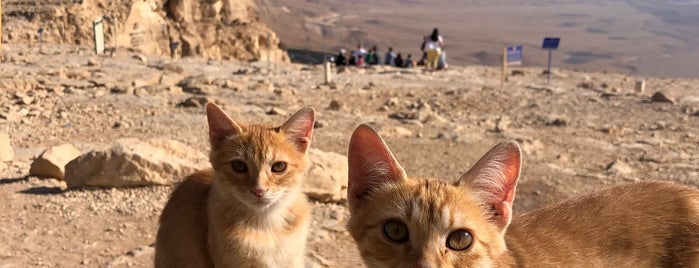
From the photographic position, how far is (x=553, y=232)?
10.6 ft

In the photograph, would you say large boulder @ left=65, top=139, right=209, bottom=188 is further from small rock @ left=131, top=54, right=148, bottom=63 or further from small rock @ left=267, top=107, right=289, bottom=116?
small rock @ left=131, top=54, right=148, bottom=63

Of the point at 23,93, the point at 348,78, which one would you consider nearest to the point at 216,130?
the point at 23,93

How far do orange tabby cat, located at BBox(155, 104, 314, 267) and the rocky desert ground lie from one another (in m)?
0.65

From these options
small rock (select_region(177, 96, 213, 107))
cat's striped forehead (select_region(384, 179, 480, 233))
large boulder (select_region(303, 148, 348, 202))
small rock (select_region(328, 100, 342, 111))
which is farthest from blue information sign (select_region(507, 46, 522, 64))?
cat's striped forehead (select_region(384, 179, 480, 233))

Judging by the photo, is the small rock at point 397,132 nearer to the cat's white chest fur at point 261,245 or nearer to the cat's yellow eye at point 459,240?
the cat's white chest fur at point 261,245

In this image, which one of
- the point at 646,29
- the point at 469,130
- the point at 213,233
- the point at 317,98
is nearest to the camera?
the point at 213,233

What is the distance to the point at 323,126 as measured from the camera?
443 inches

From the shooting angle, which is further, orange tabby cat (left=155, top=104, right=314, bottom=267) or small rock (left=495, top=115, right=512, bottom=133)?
small rock (left=495, top=115, right=512, bottom=133)

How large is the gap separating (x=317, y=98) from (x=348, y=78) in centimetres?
387

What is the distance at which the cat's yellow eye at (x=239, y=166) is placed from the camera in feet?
14.8

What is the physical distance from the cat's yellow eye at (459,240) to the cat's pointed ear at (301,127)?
7.41 ft

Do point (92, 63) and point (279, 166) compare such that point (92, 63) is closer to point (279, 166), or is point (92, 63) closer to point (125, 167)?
point (125, 167)

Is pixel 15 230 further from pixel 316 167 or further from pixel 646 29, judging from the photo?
pixel 646 29

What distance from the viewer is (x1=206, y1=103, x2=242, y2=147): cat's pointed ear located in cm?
460
